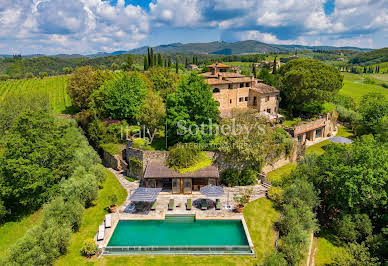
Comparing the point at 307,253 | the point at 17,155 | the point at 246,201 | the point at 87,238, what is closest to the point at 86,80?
the point at 17,155

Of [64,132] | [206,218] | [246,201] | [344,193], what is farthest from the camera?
[64,132]

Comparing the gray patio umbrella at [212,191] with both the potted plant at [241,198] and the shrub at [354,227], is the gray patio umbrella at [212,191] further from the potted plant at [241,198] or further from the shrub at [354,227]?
the shrub at [354,227]

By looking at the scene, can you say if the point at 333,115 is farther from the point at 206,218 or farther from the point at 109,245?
the point at 109,245

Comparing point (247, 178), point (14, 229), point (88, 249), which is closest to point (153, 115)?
point (247, 178)

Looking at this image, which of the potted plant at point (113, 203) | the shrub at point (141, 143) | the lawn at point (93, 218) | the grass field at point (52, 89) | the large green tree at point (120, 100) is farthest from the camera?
the grass field at point (52, 89)

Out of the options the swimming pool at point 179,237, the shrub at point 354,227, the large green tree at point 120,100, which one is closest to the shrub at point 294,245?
the swimming pool at point 179,237

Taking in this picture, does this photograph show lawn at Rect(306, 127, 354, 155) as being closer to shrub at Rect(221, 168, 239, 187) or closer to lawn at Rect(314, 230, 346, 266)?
shrub at Rect(221, 168, 239, 187)
